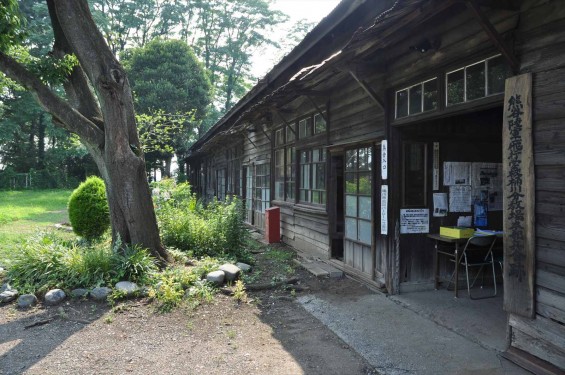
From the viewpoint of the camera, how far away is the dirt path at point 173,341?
3729mm

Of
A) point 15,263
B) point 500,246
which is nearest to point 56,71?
point 15,263

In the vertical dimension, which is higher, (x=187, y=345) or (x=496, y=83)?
(x=496, y=83)

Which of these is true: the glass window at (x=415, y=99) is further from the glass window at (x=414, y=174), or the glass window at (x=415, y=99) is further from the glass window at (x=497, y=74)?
the glass window at (x=497, y=74)

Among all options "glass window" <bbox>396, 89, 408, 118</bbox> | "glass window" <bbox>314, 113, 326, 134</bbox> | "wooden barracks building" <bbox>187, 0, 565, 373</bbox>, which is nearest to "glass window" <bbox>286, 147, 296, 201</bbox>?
"wooden barracks building" <bbox>187, 0, 565, 373</bbox>

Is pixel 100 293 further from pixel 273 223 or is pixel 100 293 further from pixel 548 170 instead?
pixel 548 170

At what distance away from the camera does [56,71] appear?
7.12 meters

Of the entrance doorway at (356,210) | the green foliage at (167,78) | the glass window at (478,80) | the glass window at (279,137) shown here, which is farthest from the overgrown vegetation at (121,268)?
the green foliage at (167,78)

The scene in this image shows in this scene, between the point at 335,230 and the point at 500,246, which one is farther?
the point at 335,230

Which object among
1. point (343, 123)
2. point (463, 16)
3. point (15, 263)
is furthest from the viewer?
point (343, 123)

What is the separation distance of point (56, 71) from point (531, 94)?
7234mm

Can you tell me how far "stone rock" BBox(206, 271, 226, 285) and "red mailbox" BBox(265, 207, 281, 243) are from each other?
12.3 ft

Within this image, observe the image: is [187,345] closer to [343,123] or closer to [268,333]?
[268,333]

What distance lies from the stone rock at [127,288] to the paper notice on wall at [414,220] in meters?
3.81

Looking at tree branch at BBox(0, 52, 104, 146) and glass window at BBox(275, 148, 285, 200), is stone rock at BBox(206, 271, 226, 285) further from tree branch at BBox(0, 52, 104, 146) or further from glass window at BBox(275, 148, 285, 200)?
glass window at BBox(275, 148, 285, 200)
